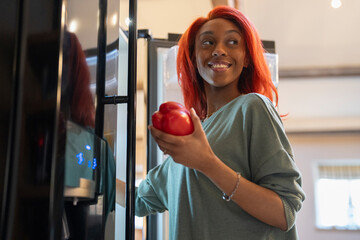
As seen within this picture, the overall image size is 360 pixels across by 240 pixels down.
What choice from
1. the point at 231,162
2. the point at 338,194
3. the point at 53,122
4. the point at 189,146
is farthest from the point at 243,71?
the point at 338,194

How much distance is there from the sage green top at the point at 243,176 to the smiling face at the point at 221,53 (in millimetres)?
137

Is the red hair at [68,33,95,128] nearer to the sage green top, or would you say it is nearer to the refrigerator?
the refrigerator

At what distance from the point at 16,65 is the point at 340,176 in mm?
8242

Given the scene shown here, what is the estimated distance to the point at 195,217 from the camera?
3.09 feet

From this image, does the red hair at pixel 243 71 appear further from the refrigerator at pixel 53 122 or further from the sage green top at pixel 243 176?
the refrigerator at pixel 53 122

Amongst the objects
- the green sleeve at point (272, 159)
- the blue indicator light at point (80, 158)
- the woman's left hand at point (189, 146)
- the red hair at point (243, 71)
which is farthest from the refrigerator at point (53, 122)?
the red hair at point (243, 71)

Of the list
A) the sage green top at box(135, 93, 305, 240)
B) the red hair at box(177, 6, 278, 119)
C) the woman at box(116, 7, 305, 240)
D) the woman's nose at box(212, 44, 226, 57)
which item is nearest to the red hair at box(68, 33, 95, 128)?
the woman at box(116, 7, 305, 240)

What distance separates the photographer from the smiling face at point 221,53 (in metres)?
1.11

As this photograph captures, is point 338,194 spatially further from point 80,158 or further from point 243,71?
point 80,158

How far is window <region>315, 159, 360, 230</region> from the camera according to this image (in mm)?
7766

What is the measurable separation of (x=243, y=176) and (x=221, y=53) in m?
0.34

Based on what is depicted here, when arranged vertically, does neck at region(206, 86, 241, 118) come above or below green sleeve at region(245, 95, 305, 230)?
above

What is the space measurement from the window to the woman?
736cm

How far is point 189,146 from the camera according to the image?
2.56 feet
